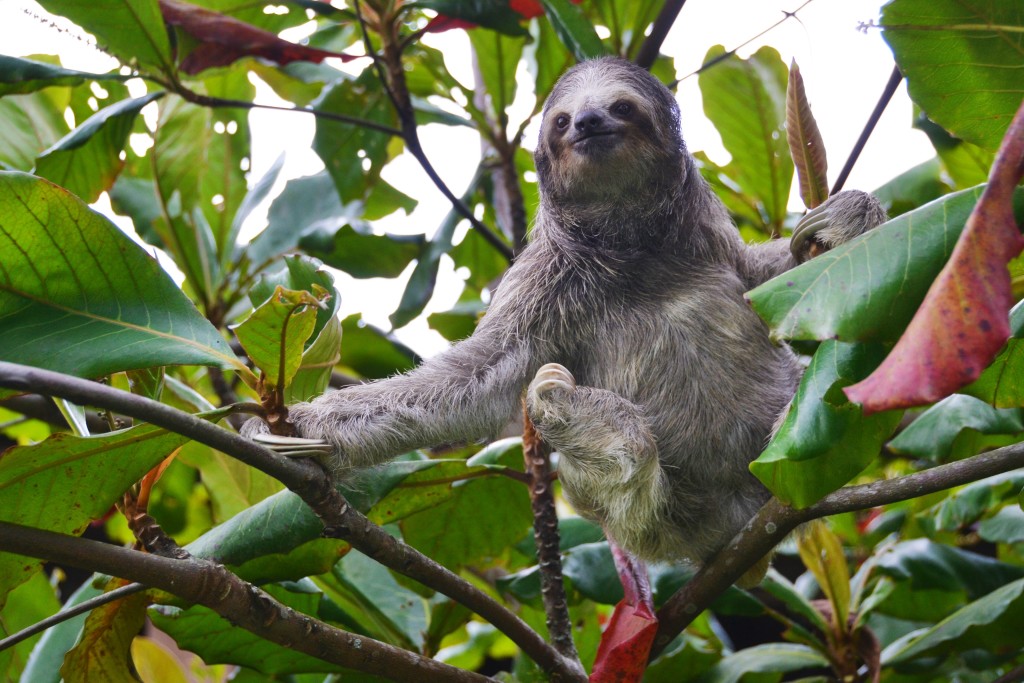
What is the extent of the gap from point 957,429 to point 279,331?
151cm

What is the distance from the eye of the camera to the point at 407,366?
10.9 ft

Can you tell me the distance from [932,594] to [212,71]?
2.84 metres

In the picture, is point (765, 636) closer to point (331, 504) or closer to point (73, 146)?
point (331, 504)

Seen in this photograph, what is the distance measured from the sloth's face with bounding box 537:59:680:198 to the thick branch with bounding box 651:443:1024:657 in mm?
1073

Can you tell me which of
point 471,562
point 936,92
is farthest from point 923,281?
point 471,562

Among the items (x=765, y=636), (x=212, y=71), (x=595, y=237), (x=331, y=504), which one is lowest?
(x=765, y=636)

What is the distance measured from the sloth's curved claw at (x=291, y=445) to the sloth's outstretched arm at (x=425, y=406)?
0.25m

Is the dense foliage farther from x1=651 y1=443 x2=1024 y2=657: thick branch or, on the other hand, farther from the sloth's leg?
the sloth's leg

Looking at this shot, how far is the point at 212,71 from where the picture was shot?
9.33 feet

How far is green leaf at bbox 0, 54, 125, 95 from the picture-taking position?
90.5 inches

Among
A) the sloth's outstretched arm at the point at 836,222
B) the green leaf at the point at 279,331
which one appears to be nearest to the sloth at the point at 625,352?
the sloth's outstretched arm at the point at 836,222

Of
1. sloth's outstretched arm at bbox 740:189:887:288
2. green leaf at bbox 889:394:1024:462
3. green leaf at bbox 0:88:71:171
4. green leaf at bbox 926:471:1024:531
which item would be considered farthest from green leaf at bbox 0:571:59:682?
green leaf at bbox 926:471:1024:531

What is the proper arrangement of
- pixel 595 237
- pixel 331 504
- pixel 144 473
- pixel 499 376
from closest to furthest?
pixel 331 504 → pixel 144 473 → pixel 499 376 → pixel 595 237

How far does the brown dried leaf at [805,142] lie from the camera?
197 centimetres
